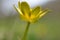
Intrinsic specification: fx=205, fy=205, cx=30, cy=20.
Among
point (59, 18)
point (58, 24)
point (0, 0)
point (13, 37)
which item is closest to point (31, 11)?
point (13, 37)

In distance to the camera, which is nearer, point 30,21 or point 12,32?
point 30,21

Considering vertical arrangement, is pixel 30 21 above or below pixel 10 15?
below

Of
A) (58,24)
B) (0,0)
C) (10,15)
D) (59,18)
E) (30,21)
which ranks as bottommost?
(30,21)

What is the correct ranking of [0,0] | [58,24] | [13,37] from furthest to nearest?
[58,24]
[0,0]
[13,37]

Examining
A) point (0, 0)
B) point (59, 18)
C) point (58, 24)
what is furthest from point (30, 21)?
point (59, 18)

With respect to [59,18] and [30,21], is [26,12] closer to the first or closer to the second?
[30,21]

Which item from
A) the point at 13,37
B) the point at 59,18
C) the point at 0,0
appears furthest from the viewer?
the point at 59,18

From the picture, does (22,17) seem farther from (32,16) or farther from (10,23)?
(10,23)
